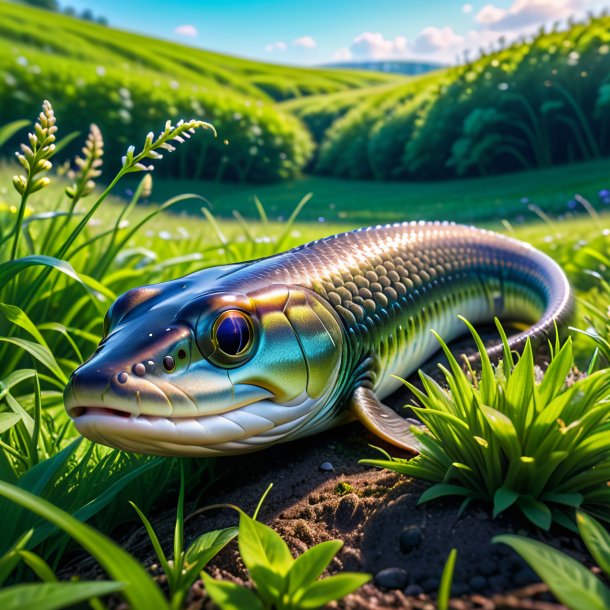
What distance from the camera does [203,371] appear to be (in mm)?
1942

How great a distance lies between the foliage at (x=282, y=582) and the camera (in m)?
1.37

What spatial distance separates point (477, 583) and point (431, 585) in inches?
4.4

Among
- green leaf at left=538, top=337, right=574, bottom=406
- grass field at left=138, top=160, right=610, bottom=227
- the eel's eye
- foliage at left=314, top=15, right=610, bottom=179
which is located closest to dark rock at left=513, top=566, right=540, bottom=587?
green leaf at left=538, top=337, right=574, bottom=406

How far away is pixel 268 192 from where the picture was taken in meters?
13.7

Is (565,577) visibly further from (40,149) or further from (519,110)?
(519,110)

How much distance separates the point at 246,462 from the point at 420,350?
3.50ft

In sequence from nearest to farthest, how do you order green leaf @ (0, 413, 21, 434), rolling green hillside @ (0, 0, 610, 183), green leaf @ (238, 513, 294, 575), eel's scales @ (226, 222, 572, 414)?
green leaf @ (238, 513, 294, 575), green leaf @ (0, 413, 21, 434), eel's scales @ (226, 222, 572, 414), rolling green hillside @ (0, 0, 610, 183)

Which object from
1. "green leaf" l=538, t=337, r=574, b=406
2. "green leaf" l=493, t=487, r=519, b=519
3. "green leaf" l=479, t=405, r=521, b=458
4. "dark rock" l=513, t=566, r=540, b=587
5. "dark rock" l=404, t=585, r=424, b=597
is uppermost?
"green leaf" l=538, t=337, r=574, b=406

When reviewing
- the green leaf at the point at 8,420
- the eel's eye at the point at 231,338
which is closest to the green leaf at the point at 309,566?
the eel's eye at the point at 231,338

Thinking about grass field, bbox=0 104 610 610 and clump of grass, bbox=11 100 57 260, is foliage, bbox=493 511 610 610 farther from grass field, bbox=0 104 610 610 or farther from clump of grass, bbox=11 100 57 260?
clump of grass, bbox=11 100 57 260

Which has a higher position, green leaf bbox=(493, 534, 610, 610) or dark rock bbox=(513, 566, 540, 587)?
green leaf bbox=(493, 534, 610, 610)

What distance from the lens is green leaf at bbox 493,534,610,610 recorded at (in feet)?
4.09

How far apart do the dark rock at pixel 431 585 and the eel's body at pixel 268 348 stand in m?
0.74

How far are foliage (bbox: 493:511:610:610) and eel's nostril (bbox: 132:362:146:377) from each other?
1.04 metres
